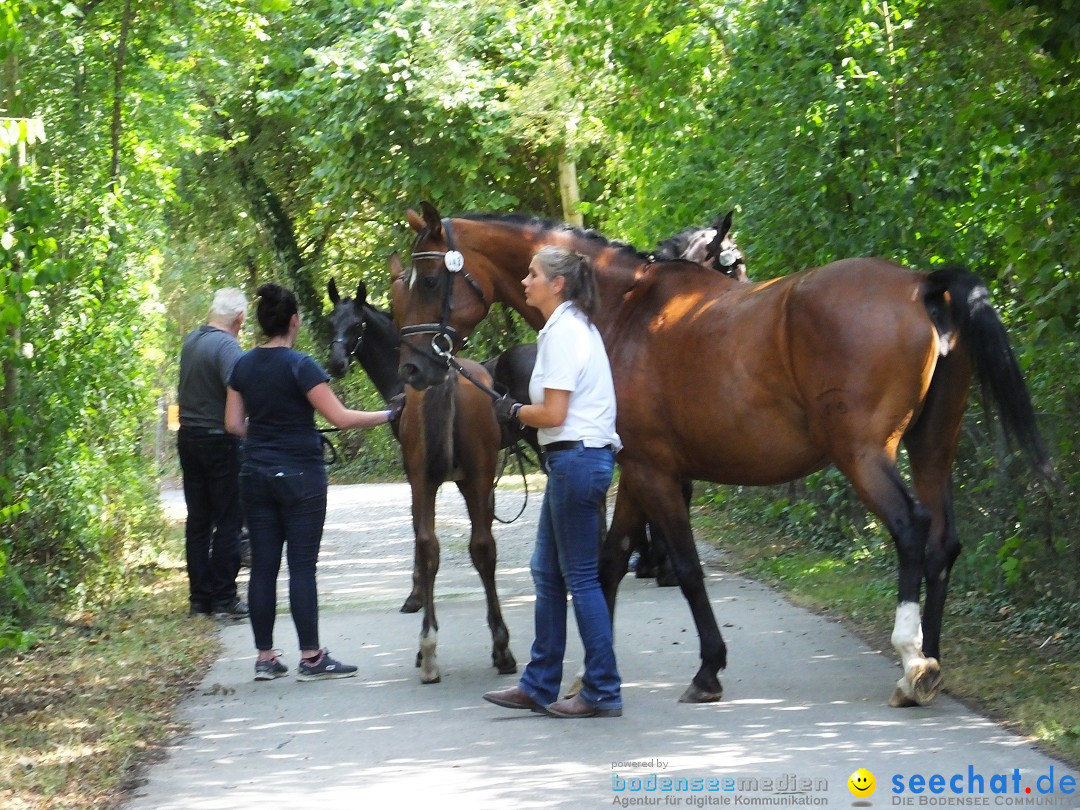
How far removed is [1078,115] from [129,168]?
29.3 feet

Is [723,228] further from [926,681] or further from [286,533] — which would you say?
[926,681]

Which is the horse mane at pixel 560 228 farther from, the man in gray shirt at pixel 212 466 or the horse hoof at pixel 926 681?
the man in gray shirt at pixel 212 466

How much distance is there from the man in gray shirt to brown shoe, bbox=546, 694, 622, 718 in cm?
455

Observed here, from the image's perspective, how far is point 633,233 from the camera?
17188 millimetres

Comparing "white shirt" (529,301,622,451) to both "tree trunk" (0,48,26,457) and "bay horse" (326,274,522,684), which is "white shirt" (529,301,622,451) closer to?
"bay horse" (326,274,522,684)

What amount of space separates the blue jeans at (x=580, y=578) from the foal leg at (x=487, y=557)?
1124 mm

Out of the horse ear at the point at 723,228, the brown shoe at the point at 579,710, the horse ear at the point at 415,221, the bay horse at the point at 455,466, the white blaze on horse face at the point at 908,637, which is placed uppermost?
the horse ear at the point at 723,228

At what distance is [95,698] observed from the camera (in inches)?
294

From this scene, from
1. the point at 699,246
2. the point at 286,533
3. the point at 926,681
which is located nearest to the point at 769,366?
the point at 926,681

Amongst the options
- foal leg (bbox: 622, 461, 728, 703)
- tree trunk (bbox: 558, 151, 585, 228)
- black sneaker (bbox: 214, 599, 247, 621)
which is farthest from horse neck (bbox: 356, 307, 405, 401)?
tree trunk (bbox: 558, 151, 585, 228)

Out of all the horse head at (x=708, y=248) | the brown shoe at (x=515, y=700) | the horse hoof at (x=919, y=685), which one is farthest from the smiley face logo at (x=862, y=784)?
the horse head at (x=708, y=248)

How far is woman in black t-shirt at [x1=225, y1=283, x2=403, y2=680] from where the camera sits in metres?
7.82

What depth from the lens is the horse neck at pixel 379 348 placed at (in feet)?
34.7

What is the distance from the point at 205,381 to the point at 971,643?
19.3 ft
